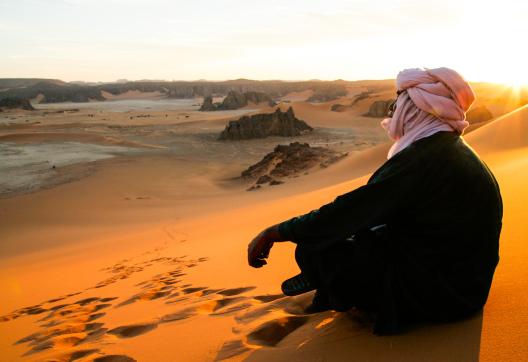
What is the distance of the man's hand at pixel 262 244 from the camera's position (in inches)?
83.5

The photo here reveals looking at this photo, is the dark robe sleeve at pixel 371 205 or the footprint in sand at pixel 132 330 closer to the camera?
the dark robe sleeve at pixel 371 205

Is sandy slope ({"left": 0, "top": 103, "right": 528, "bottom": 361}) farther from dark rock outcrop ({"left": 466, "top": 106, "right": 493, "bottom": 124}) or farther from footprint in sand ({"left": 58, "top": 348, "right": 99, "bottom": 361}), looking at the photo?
dark rock outcrop ({"left": 466, "top": 106, "right": 493, "bottom": 124})

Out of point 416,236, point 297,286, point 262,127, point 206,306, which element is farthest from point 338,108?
point 416,236

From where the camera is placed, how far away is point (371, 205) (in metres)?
1.81

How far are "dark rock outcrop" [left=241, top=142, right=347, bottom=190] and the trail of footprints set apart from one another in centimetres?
1161

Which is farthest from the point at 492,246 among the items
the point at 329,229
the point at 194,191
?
the point at 194,191

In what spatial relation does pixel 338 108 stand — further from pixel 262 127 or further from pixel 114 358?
pixel 114 358

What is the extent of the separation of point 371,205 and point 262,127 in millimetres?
27853

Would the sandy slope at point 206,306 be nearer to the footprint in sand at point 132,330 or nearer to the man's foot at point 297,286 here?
the footprint in sand at point 132,330

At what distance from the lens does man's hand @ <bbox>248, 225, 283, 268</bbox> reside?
2.12 meters

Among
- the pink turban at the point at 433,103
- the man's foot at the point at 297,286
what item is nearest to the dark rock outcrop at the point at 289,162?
the man's foot at the point at 297,286

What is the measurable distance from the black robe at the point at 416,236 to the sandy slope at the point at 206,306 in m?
0.14

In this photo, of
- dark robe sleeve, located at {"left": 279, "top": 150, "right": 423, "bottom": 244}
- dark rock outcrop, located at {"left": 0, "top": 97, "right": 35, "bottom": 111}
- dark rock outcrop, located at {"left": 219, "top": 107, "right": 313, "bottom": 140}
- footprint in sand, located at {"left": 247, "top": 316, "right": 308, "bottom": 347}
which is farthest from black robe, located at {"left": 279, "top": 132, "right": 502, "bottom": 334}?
dark rock outcrop, located at {"left": 0, "top": 97, "right": 35, "bottom": 111}

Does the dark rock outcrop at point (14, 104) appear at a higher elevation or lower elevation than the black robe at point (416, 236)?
higher
